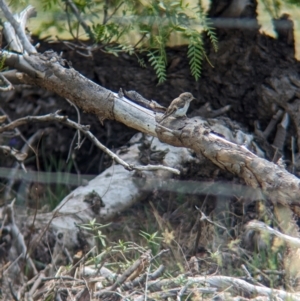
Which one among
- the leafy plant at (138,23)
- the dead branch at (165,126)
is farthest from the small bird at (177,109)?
the leafy plant at (138,23)

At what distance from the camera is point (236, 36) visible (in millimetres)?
4762

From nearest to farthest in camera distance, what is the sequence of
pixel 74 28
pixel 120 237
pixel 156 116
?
pixel 156 116, pixel 120 237, pixel 74 28

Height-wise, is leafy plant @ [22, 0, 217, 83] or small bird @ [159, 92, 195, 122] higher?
small bird @ [159, 92, 195, 122]

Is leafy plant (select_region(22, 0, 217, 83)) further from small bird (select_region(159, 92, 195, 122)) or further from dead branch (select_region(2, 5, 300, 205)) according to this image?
small bird (select_region(159, 92, 195, 122))

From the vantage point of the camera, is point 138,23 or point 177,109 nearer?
point 177,109

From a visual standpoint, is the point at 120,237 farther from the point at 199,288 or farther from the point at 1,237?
the point at 199,288

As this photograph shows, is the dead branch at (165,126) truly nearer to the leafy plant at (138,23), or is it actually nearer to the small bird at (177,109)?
the small bird at (177,109)

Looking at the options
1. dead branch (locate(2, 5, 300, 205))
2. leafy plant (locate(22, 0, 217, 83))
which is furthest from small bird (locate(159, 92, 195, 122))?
leafy plant (locate(22, 0, 217, 83))

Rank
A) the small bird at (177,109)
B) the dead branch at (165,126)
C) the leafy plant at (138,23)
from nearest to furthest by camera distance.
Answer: the dead branch at (165,126), the small bird at (177,109), the leafy plant at (138,23)

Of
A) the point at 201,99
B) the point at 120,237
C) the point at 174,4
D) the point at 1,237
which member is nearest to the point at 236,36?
the point at 201,99

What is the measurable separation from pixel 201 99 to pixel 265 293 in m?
1.97

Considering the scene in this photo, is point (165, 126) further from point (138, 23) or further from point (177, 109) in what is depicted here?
point (138, 23)

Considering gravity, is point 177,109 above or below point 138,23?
above

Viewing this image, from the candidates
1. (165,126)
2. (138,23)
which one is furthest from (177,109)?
(138,23)
